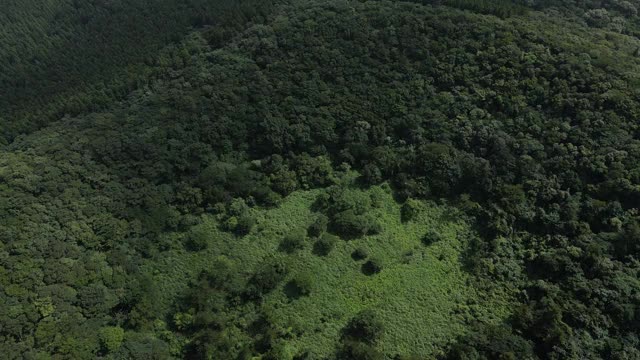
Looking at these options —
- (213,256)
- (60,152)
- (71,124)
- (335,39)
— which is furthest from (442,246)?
(71,124)

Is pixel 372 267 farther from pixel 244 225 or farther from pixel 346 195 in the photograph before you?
pixel 244 225

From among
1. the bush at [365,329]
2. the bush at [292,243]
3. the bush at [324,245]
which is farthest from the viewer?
the bush at [292,243]

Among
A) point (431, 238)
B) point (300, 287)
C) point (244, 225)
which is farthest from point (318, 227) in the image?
point (431, 238)

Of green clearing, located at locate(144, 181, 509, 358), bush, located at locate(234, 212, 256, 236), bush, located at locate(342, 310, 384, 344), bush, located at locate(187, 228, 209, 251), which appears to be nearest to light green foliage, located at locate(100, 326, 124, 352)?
green clearing, located at locate(144, 181, 509, 358)

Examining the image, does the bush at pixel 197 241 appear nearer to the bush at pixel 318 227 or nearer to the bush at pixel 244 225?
the bush at pixel 244 225

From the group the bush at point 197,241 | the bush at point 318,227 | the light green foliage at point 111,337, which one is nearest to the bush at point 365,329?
the bush at point 318,227

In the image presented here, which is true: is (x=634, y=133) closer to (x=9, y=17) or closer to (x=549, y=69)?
(x=549, y=69)

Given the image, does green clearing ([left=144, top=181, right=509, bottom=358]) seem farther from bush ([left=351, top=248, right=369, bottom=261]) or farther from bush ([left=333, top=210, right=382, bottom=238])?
bush ([left=333, top=210, right=382, bottom=238])
